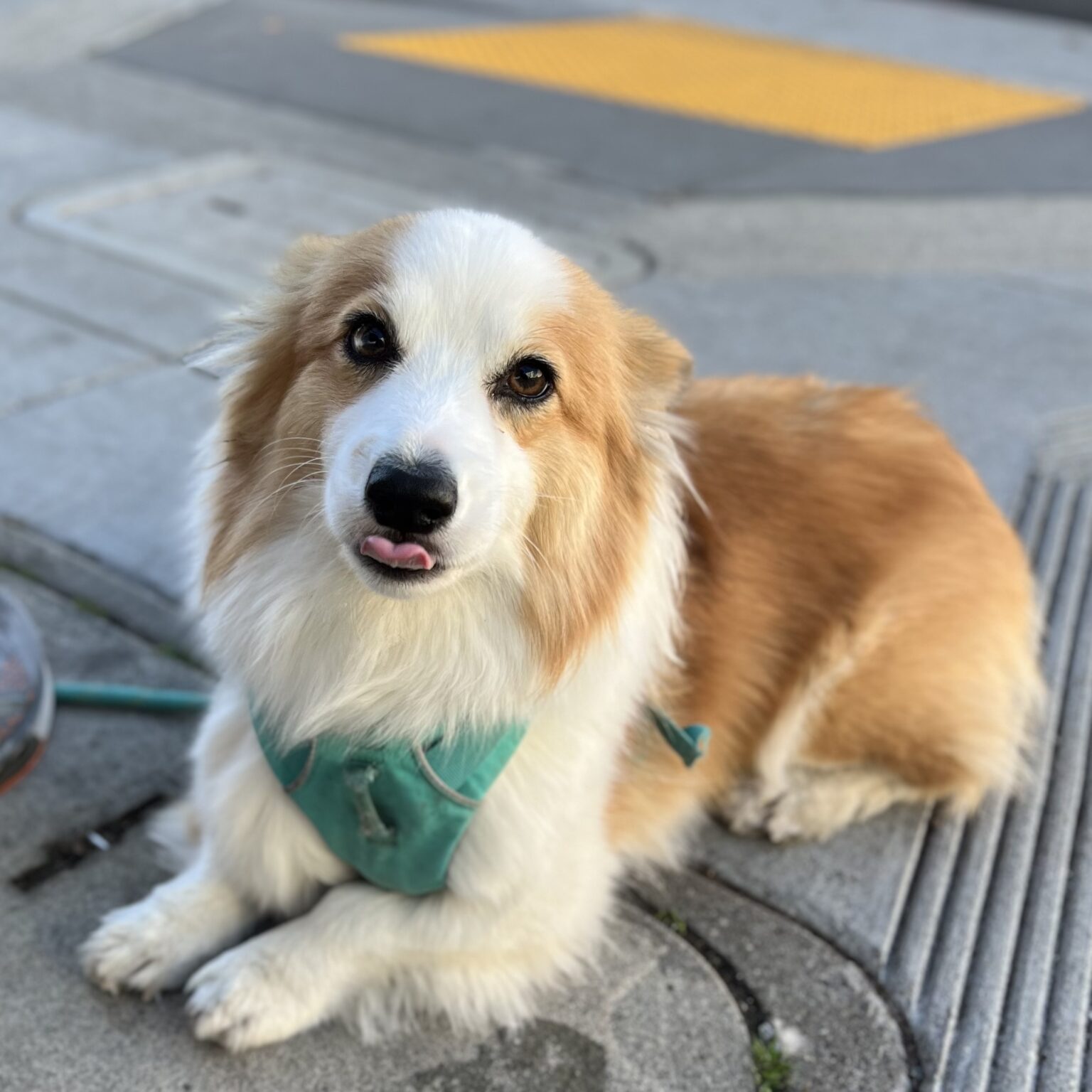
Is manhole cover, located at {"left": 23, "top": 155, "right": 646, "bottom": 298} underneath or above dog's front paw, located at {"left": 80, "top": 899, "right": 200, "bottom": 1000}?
above

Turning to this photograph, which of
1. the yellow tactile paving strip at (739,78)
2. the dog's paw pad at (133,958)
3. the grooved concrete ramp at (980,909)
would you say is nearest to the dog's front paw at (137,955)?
the dog's paw pad at (133,958)

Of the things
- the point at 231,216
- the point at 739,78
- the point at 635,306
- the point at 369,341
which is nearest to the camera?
the point at 369,341

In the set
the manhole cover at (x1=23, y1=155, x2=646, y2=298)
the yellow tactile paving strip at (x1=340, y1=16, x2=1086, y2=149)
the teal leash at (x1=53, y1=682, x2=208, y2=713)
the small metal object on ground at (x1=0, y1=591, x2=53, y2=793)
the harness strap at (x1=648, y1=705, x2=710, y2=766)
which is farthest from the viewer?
the yellow tactile paving strip at (x1=340, y1=16, x2=1086, y2=149)

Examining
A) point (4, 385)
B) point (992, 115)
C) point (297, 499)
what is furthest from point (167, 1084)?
point (992, 115)

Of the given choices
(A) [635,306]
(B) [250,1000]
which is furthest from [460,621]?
(A) [635,306]

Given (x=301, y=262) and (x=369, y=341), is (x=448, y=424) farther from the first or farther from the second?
(x=301, y=262)

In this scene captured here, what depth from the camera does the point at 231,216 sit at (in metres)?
6.11

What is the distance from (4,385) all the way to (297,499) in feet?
9.25

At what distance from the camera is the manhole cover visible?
5.58 m

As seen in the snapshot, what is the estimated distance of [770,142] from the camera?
764cm

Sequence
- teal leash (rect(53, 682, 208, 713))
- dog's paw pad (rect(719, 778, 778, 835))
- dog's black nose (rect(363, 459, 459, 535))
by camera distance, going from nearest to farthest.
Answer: dog's black nose (rect(363, 459, 459, 535)) → dog's paw pad (rect(719, 778, 778, 835)) → teal leash (rect(53, 682, 208, 713))

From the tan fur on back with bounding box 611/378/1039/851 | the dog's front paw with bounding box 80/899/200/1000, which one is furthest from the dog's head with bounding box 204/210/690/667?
the dog's front paw with bounding box 80/899/200/1000

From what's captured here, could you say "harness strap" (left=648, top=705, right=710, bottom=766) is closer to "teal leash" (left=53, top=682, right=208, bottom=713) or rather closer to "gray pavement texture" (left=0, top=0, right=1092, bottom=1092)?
"gray pavement texture" (left=0, top=0, right=1092, bottom=1092)

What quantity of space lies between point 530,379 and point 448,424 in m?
0.28
